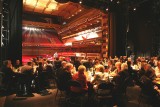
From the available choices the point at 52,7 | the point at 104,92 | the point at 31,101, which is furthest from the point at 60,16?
the point at 104,92

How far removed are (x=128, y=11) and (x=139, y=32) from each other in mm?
2101

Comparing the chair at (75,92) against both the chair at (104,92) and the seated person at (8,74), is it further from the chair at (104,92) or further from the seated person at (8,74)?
the seated person at (8,74)

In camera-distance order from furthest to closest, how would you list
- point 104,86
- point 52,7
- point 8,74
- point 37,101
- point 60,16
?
point 60,16 < point 52,7 < point 8,74 < point 37,101 < point 104,86

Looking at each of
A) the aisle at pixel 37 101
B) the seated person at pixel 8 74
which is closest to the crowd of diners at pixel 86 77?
the seated person at pixel 8 74

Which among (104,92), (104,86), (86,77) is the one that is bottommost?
(104,92)

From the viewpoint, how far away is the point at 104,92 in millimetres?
4895

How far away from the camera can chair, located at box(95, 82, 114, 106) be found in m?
4.33

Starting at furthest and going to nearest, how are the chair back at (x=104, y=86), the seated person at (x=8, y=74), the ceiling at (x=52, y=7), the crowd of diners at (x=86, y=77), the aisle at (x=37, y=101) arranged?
the ceiling at (x=52, y=7)
the seated person at (x=8, y=74)
the aisle at (x=37, y=101)
the crowd of diners at (x=86, y=77)
the chair back at (x=104, y=86)

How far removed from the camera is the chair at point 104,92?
4.33m

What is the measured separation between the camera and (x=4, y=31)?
25.9 feet

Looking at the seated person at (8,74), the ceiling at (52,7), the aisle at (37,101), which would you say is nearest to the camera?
the aisle at (37,101)

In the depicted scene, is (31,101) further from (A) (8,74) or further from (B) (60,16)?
(B) (60,16)

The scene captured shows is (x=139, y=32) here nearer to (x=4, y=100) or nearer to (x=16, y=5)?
(x=16, y=5)

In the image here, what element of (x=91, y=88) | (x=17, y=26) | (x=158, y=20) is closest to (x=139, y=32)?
(x=158, y=20)
